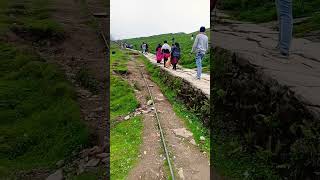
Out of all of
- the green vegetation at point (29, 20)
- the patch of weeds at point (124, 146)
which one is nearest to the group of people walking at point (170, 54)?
the green vegetation at point (29, 20)

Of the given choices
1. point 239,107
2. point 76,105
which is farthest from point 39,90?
point 239,107

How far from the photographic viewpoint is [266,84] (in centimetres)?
1229

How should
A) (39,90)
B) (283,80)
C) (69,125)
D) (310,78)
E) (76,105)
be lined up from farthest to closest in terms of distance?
(39,90), (76,105), (69,125), (310,78), (283,80)

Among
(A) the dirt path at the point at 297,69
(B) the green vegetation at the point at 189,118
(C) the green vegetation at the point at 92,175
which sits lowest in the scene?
(C) the green vegetation at the point at 92,175

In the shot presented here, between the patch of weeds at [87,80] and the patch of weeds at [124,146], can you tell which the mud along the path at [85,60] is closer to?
the patch of weeds at [87,80]

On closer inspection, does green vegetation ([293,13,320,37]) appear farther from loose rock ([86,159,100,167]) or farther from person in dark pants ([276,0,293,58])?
loose rock ([86,159,100,167])

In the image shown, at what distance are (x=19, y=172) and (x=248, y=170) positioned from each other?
6298mm

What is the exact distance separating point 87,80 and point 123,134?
506 cm

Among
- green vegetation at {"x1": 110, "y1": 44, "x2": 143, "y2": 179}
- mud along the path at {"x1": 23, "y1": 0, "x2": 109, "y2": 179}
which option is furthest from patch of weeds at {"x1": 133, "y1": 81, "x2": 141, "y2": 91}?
mud along the path at {"x1": 23, "y1": 0, "x2": 109, "y2": 179}

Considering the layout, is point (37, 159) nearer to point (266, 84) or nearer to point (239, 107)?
point (239, 107)

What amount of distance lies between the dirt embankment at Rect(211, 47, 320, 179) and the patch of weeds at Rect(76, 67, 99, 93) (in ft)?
19.0

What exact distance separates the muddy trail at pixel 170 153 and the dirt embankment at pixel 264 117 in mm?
1063

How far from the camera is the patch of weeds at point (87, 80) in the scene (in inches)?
770

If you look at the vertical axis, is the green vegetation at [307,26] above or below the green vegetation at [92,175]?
above
